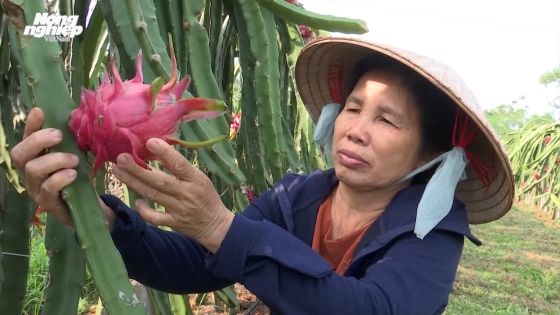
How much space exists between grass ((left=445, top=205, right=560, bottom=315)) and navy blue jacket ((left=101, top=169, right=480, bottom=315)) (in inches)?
101

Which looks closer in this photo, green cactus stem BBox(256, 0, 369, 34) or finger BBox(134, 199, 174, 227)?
finger BBox(134, 199, 174, 227)

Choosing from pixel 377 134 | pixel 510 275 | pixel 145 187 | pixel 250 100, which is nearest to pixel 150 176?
pixel 145 187

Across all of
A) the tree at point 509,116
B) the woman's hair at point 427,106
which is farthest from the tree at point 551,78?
the woman's hair at point 427,106

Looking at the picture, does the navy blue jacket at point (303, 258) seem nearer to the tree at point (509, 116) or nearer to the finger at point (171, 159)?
the finger at point (171, 159)

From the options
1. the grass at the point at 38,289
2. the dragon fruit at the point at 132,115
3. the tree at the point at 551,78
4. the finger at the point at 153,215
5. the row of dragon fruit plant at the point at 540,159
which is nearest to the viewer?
the dragon fruit at the point at 132,115

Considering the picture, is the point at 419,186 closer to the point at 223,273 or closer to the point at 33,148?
the point at 223,273

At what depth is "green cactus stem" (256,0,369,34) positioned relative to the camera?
3.37 ft

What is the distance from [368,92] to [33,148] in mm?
673

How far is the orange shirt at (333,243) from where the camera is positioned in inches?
45.1

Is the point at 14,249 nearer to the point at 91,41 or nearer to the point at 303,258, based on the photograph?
the point at 91,41

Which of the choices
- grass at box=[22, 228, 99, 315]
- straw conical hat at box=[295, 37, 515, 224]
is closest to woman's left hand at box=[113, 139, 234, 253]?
straw conical hat at box=[295, 37, 515, 224]

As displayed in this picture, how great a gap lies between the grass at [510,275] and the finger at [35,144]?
3216 millimetres

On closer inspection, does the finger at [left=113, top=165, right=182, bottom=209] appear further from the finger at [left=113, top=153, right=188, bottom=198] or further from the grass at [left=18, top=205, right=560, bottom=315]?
the grass at [left=18, top=205, right=560, bottom=315]

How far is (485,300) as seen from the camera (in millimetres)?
3836
